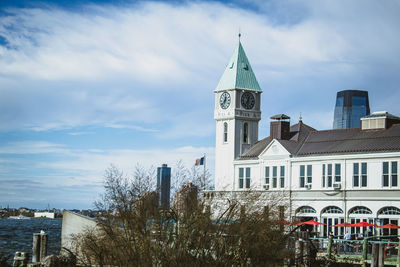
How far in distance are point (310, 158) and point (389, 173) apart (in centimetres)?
867

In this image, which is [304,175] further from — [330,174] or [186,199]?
[186,199]

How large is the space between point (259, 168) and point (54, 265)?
40.0 metres

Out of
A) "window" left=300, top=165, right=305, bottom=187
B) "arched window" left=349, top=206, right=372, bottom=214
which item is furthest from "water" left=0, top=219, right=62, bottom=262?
"arched window" left=349, top=206, right=372, bottom=214

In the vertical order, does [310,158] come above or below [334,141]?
below

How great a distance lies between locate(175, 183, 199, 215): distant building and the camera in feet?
73.1

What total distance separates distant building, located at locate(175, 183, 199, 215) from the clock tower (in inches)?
1933

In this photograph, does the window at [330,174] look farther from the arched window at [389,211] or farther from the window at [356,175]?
the arched window at [389,211]

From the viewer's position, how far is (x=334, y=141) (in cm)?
6275

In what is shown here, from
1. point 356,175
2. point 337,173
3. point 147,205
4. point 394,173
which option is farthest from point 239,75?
point 147,205

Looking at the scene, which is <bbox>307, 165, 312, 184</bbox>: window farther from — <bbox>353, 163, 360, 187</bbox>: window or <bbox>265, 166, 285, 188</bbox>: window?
<bbox>353, 163, 360, 187</bbox>: window

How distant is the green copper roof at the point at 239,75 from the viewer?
7525 centimetres

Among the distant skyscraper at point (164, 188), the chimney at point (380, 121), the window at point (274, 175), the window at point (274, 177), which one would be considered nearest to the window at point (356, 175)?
the chimney at point (380, 121)

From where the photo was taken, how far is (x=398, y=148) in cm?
5525

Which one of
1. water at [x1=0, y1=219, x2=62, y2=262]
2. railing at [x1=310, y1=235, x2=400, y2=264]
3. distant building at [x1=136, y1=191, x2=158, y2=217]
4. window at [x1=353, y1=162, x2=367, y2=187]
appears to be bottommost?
water at [x1=0, y1=219, x2=62, y2=262]
